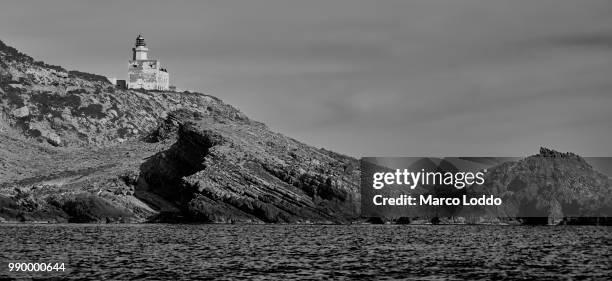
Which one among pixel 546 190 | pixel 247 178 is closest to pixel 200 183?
pixel 247 178

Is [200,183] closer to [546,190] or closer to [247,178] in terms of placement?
[247,178]

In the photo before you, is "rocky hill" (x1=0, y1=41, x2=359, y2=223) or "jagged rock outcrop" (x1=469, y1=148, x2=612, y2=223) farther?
"jagged rock outcrop" (x1=469, y1=148, x2=612, y2=223)

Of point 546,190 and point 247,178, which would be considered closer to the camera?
point 247,178

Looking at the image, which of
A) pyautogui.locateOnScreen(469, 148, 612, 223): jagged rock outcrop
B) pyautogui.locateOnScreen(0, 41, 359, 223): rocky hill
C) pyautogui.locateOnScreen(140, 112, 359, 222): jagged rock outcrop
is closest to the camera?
pyautogui.locateOnScreen(140, 112, 359, 222): jagged rock outcrop

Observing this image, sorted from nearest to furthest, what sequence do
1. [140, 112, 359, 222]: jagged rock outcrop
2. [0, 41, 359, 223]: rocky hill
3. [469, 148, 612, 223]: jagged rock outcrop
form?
1. [140, 112, 359, 222]: jagged rock outcrop
2. [0, 41, 359, 223]: rocky hill
3. [469, 148, 612, 223]: jagged rock outcrop

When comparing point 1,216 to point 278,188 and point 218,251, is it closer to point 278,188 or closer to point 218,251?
point 278,188

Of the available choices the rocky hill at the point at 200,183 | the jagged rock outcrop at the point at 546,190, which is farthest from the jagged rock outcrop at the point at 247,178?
the jagged rock outcrop at the point at 546,190

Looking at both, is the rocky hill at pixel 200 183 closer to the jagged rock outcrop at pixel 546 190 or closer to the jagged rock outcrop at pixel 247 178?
the jagged rock outcrop at pixel 247 178

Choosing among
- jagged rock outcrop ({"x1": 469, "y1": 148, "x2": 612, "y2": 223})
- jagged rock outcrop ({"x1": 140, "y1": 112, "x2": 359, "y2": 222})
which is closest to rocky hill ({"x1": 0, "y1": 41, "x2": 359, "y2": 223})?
jagged rock outcrop ({"x1": 140, "y1": 112, "x2": 359, "y2": 222})

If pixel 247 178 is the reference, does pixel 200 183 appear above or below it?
below

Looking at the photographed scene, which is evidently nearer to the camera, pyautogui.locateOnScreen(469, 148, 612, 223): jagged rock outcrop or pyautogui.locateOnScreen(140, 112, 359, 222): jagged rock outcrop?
pyautogui.locateOnScreen(140, 112, 359, 222): jagged rock outcrop

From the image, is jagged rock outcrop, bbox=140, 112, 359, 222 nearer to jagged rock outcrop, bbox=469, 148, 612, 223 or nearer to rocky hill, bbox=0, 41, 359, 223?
rocky hill, bbox=0, 41, 359, 223

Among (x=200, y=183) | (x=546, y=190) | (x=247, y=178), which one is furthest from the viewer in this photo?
(x=546, y=190)

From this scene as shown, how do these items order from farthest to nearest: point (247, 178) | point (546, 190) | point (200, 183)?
point (546, 190)
point (247, 178)
point (200, 183)
